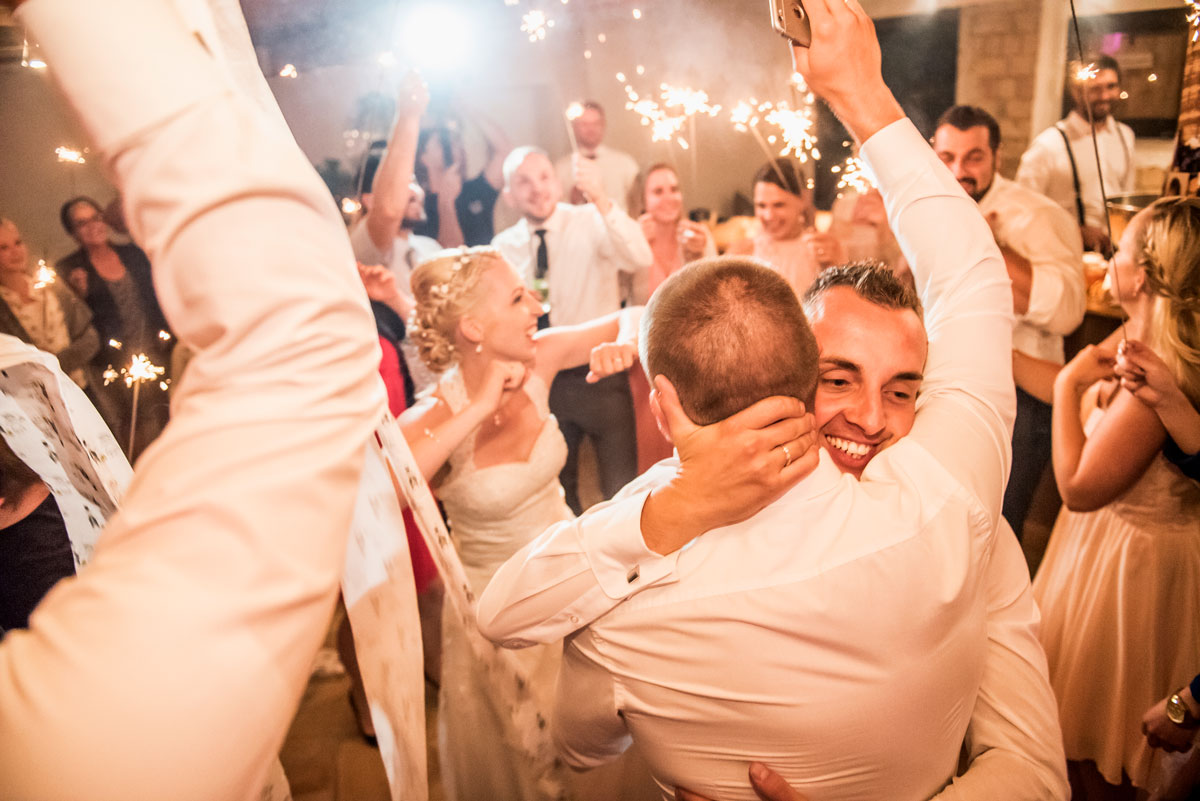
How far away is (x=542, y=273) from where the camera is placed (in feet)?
4.75

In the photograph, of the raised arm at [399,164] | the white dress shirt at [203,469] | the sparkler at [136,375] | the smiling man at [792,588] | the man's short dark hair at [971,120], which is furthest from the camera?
the man's short dark hair at [971,120]

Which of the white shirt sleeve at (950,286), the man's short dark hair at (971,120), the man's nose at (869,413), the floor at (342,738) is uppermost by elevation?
the man's short dark hair at (971,120)

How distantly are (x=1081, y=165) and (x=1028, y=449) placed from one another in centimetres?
57

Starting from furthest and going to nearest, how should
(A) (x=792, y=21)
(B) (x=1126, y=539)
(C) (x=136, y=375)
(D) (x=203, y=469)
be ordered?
(B) (x=1126, y=539)
(C) (x=136, y=375)
(A) (x=792, y=21)
(D) (x=203, y=469)

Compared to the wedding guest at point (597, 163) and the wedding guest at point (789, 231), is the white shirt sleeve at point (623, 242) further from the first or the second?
the wedding guest at point (789, 231)

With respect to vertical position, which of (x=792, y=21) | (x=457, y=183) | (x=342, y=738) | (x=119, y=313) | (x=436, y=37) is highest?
(x=436, y=37)

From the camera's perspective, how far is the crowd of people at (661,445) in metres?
0.38

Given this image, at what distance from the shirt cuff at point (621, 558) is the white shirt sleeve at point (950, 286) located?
303mm

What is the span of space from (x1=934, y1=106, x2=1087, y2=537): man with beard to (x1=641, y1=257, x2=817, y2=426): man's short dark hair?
0.82 meters

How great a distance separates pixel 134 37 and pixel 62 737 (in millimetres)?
394

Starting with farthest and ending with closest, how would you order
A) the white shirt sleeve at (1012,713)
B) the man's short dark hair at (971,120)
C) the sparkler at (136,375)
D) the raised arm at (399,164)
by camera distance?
the man's short dark hair at (971,120)
the raised arm at (399,164)
the sparkler at (136,375)
the white shirt sleeve at (1012,713)

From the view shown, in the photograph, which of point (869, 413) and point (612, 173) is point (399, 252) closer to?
point (612, 173)

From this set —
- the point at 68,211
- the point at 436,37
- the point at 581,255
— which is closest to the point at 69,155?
the point at 68,211

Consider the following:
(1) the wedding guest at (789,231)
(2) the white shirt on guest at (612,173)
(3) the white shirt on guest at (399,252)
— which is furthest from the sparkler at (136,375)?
(1) the wedding guest at (789,231)
